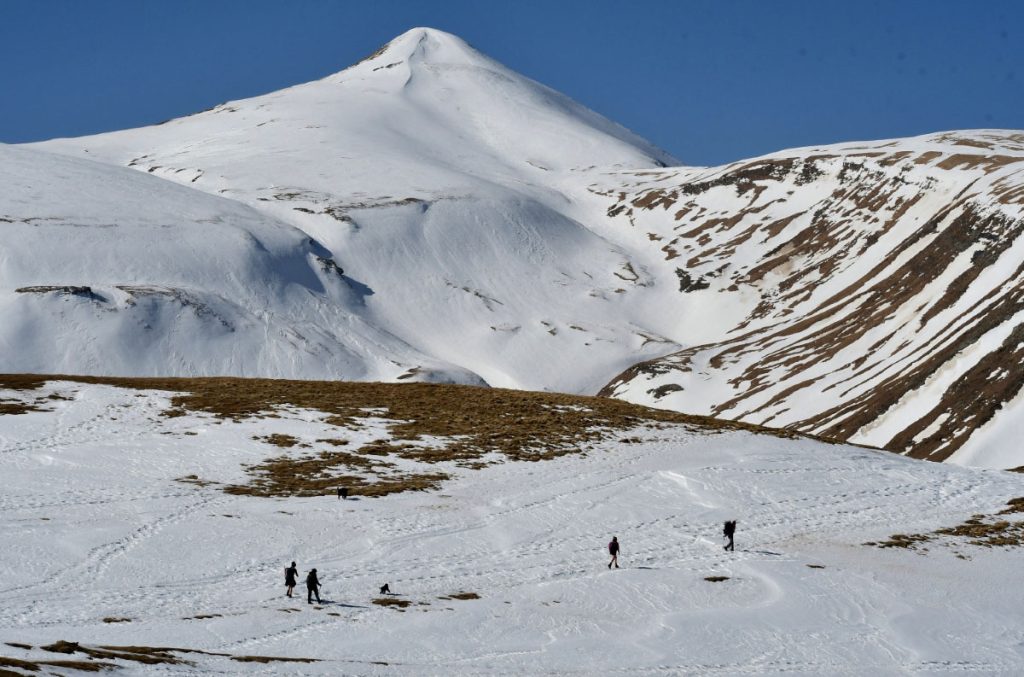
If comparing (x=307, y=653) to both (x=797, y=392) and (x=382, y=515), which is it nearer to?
(x=382, y=515)

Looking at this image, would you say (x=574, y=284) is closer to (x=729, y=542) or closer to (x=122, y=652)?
(x=729, y=542)

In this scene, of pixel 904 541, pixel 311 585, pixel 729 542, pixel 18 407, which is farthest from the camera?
pixel 18 407

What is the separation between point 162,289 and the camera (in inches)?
5197

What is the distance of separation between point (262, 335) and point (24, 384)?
189 feet

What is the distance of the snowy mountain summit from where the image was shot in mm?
114312

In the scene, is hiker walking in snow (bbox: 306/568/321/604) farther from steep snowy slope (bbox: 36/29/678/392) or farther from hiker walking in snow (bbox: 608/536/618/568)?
steep snowy slope (bbox: 36/29/678/392)

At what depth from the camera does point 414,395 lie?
77.1m

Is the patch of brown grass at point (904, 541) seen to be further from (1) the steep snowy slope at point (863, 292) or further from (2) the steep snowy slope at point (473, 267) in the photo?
(2) the steep snowy slope at point (473, 267)

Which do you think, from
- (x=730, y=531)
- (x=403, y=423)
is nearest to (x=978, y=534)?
(x=730, y=531)

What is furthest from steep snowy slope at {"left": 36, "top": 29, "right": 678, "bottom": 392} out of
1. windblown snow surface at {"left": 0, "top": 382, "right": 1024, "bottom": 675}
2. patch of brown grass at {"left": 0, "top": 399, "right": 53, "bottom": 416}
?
Result: windblown snow surface at {"left": 0, "top": 382, "right": 1024, "bottom": 675}

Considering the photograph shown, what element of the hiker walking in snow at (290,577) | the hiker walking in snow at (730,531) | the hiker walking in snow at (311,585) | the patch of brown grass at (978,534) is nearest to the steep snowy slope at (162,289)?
the patch of brown grass at (978,534)

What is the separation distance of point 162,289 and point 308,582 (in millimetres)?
97826

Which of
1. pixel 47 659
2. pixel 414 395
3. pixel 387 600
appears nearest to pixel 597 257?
pixel 414 395

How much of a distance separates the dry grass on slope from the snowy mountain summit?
29842 mm
